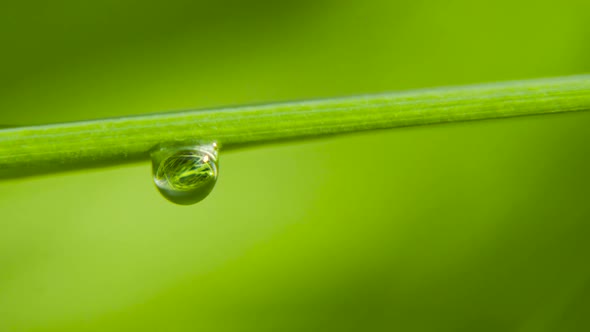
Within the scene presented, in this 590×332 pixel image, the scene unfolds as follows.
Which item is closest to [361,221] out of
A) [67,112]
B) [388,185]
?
[388,185]

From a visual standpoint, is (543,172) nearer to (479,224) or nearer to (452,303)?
(479,224)

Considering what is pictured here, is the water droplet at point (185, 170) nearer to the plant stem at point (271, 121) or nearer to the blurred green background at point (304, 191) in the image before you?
the plant stem at point (271, 121)

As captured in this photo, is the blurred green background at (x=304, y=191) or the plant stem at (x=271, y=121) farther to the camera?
the blurred green background at (x=304, y=191)

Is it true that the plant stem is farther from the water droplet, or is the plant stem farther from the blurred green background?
the blurred green background

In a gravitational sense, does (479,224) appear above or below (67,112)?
below

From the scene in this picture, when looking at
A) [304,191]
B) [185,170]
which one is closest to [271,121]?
[185,170]

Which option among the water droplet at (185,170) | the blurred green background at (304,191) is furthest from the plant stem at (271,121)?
the blurred green background at (304,191)

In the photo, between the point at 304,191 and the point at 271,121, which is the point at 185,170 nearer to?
the point at 271,121
